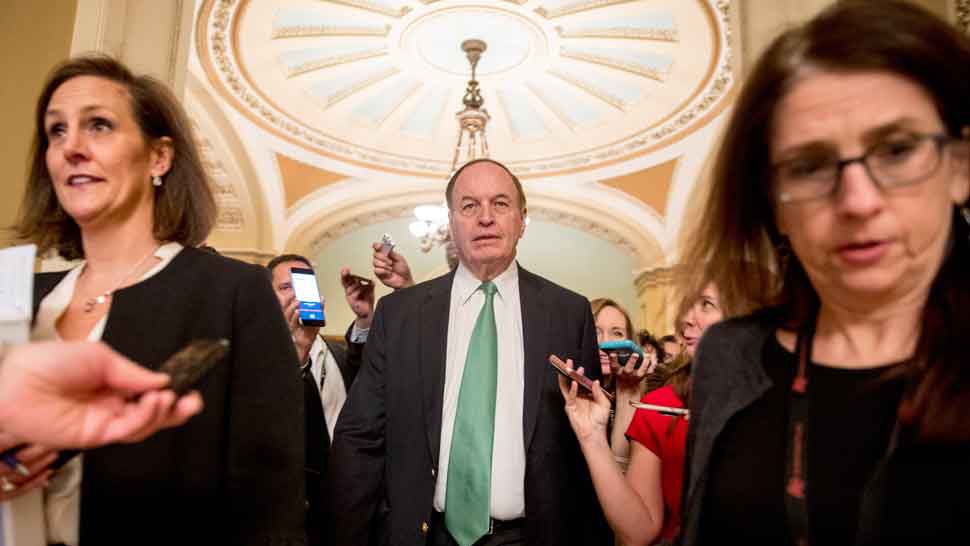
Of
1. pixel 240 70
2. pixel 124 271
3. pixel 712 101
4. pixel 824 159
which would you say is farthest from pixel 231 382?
pixel 712 101

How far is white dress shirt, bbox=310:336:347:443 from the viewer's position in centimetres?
306

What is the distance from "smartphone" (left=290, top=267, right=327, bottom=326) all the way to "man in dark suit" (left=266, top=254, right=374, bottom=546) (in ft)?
0.15

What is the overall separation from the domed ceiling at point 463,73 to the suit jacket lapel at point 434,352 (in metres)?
5.02

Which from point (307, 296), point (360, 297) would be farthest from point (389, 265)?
point (307, 296)

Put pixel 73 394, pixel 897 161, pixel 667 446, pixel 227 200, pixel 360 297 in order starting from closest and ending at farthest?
1. pixel 73 394
2. pixel 897 161
3. pixel 667 446
4. pixel 360 297
5. pixel 227 200

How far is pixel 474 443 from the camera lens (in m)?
2.06

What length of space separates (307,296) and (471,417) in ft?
3.43

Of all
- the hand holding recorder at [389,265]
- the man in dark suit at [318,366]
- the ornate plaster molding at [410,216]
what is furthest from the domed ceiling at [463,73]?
the hand holding recorder at [389,265]

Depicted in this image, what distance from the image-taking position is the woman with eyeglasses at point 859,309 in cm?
96

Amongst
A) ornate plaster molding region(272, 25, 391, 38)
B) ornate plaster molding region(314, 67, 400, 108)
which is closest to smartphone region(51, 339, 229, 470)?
ornate plaster molding region(272, 25, 391, 38)

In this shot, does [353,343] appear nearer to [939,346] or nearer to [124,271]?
[124,271]

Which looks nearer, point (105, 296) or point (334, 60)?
point (105, 296)

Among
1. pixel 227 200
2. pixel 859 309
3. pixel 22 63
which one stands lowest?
pixel 859 309

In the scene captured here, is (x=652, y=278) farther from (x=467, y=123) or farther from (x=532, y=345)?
(x=532, y=345)
